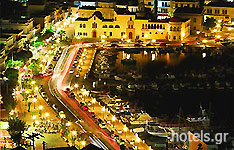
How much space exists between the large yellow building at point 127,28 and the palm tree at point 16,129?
41.6 feet

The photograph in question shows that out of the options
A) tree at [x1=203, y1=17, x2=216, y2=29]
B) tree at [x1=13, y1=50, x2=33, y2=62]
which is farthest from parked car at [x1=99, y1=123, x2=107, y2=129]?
tree at [x1=203, y1=17, x2=216, y2=29]

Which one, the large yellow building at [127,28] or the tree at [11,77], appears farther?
the large yellow building at [127,28]

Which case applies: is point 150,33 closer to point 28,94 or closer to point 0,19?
point 0,19

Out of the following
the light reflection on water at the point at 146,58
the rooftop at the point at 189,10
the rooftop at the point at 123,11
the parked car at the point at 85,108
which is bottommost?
the light reflection on water at the point at 146,58

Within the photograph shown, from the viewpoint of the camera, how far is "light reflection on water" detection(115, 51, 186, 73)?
75.2 feet

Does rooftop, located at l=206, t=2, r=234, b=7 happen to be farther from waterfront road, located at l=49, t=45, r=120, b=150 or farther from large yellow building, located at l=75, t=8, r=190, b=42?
waterfront road, located at l=49, t=45, r=120, b=150

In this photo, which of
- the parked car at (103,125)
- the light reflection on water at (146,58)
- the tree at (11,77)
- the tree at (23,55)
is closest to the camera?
the parked car at (103,125)

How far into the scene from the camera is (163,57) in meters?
24.5

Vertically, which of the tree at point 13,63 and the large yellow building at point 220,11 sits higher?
the large yellow building at point 220,11

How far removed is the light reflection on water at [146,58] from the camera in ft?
75.2

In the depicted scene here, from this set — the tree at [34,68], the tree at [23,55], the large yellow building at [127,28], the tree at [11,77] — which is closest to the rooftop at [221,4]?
the large yellow building at [127,28]

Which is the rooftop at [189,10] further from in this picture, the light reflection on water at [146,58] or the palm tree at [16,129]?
the palm tree at [16,129]

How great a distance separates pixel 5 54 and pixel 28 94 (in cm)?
299

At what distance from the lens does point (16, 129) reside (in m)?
14.2
